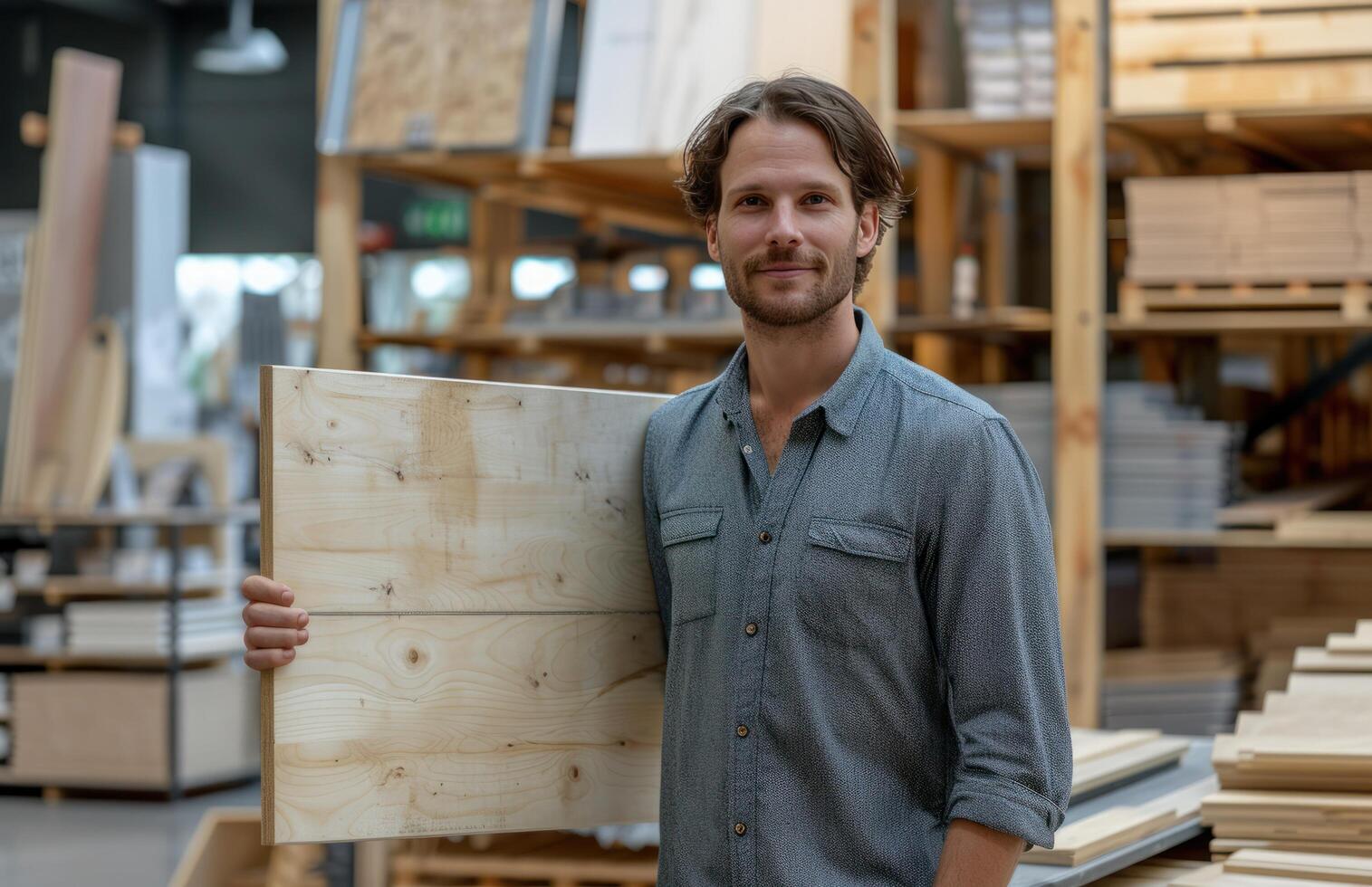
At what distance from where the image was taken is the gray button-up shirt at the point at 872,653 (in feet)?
6.51

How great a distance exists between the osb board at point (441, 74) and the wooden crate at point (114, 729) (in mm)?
3116

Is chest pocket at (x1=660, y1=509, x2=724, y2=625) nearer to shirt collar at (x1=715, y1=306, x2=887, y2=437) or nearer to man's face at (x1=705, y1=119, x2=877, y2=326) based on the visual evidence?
shirt collar at (x1=715, y1=306, x2=887, y2=437)

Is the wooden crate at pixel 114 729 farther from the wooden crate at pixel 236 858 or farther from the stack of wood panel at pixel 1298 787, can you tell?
the stack of wood panel at pixel 1298 787

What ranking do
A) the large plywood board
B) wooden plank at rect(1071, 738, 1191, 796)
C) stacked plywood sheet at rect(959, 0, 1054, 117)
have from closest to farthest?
1. wooden plank at rect(1071, 738, 1191, 796)
2. stacked plywood sheet at rect(959, 0, 1054, 117)
3. the large plywood board

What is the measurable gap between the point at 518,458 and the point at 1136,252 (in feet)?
11.2

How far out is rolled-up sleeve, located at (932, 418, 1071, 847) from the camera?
196 centimetres

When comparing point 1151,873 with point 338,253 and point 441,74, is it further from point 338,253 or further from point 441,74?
point 338,253

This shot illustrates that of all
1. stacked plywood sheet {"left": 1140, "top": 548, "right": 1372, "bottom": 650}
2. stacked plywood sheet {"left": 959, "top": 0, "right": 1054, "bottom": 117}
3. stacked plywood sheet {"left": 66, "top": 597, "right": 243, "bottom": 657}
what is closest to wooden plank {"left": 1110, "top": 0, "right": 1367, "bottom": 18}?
stacked plywood sheet {"left": 959, "top": 0, "right": 1054, "bottom": 117}

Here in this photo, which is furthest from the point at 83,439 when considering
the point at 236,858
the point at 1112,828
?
the point at 1112,828

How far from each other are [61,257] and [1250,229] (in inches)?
228

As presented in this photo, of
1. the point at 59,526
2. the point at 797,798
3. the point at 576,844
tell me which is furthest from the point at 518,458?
the point at 59,526

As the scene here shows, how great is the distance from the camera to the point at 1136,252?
5.30 meters

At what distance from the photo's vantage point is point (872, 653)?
6.76 feet

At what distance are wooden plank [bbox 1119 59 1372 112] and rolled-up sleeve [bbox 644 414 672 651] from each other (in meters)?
3.26
